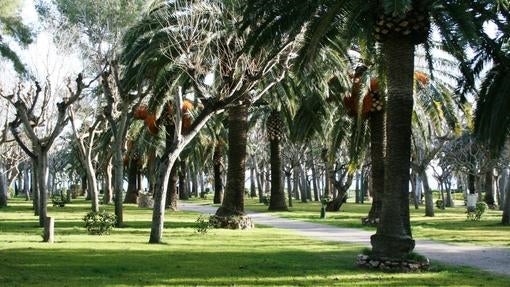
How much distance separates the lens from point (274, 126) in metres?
37.4

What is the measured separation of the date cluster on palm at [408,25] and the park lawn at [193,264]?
15.6ft

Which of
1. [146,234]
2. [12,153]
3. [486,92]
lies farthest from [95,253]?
[12,153]

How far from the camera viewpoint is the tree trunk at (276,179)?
37.5 meters

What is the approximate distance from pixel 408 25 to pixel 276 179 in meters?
25.2

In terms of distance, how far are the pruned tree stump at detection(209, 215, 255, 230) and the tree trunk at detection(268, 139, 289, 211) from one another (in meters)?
14.2

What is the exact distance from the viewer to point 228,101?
1752cm

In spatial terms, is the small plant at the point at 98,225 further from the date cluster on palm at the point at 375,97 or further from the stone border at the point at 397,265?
the date cluster on palm at the point at 375,97

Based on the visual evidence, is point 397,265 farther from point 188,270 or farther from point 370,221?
point 370,221

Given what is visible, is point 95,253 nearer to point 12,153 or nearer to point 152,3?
point 152,3

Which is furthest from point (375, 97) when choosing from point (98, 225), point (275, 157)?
point (275, 157)

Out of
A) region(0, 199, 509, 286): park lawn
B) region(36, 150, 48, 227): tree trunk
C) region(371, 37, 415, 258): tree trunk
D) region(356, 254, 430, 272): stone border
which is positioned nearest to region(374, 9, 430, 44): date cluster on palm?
region(371, 37, 415, 258): tree trunk

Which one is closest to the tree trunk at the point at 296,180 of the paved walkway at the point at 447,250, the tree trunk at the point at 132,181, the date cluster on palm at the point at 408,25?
the tree trunk at the point at 132,181

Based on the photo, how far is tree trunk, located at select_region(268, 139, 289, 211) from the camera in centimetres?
3750

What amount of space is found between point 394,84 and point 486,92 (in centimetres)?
410
